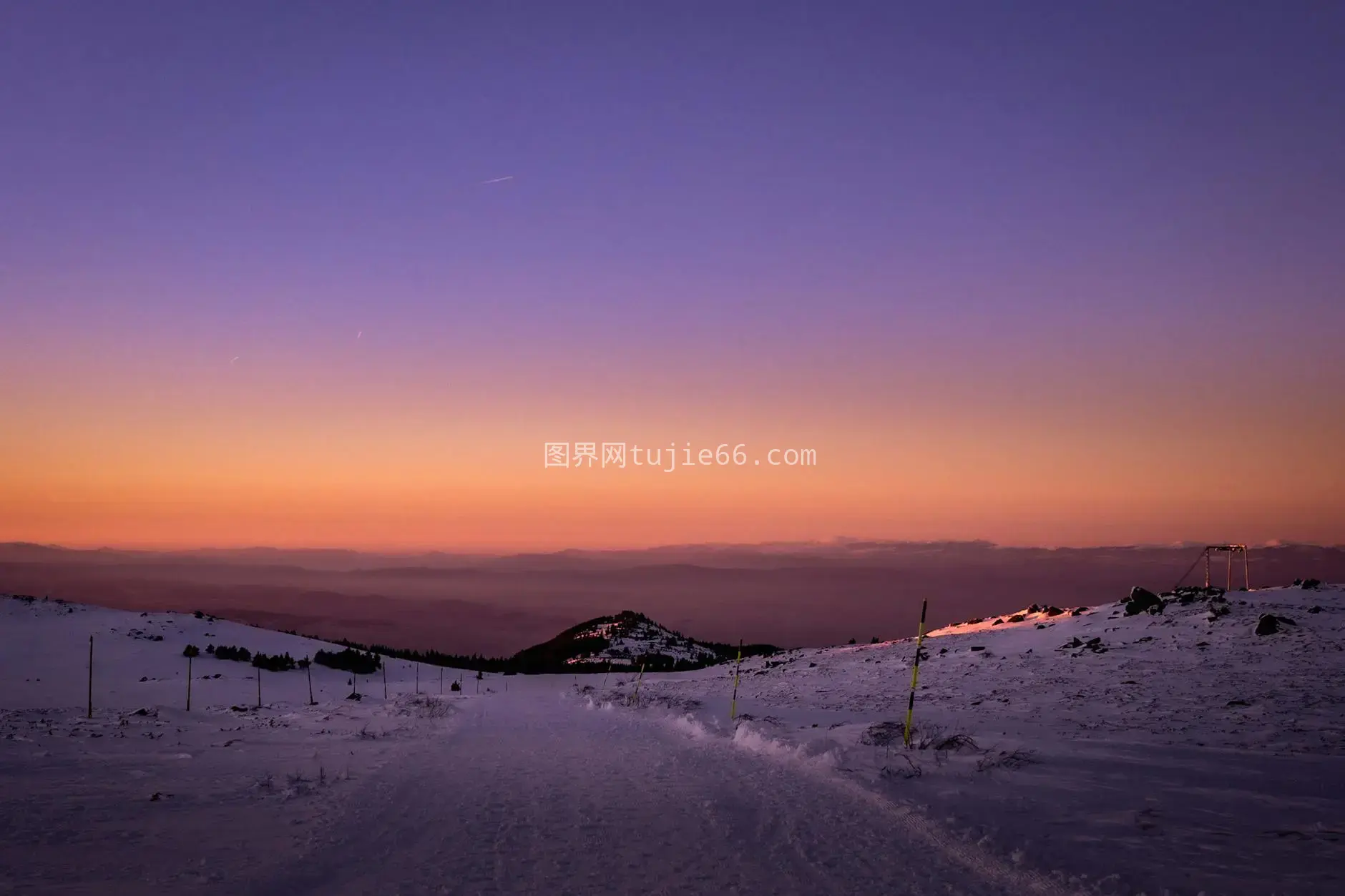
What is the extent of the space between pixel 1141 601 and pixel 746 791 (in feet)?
86.9

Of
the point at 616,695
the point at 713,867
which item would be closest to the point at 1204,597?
the point at 616,695

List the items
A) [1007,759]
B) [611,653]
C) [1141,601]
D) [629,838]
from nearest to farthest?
[629,838]
[1007,759]
[1141,601]
[611,653]

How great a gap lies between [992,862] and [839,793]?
10.5 feet

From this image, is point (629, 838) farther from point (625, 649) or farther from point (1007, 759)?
point (625, 649)

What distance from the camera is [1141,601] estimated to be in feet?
101

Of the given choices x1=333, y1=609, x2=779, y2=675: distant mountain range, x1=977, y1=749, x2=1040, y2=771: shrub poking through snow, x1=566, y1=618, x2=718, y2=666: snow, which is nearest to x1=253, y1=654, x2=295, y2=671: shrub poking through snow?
x1=333, y1=609, x2=779, y2=675: distant mountain range

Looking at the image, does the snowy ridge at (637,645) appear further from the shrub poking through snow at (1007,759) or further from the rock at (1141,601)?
the shrub poking through snow at (1007,759)

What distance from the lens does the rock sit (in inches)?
1183

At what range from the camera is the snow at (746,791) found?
7098mm

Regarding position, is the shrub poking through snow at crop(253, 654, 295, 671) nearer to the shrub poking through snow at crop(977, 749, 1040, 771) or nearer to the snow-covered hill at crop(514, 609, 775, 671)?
the snow-covered hill at crop(514, 609, 775, 671)

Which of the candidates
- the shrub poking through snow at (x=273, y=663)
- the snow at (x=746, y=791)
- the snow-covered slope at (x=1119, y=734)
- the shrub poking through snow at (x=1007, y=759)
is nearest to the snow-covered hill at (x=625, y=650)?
the shrub poking through snow at (x=273, y=663)

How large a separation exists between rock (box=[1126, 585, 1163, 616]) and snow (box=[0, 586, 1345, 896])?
5537mm

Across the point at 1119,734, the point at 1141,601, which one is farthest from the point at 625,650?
the point at 1119,734

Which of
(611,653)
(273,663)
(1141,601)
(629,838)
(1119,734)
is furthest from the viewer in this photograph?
(611,653)
